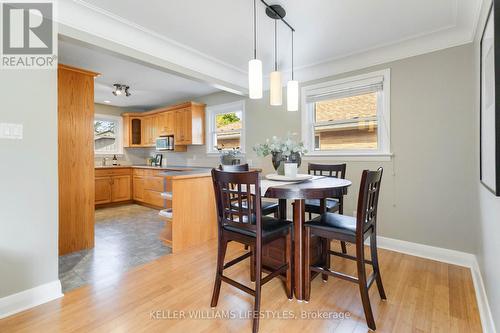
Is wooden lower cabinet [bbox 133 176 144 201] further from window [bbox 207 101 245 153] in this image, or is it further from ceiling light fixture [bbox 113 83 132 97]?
ceiling light fixture [bbox 113 83 132 97]

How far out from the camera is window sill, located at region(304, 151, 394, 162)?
2.78 metres

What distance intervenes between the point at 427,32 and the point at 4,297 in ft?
13.6

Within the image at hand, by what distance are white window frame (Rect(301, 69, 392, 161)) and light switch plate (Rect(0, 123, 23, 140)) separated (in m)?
2.94

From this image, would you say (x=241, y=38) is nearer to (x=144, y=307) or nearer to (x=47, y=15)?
(x=47, y=15)

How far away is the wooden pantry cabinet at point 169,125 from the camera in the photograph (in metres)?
4.74

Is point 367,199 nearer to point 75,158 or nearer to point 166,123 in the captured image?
point 75,158

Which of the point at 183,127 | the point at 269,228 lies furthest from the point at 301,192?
the point at 183,127

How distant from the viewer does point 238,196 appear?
158 centimetres

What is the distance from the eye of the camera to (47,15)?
5.97 feet

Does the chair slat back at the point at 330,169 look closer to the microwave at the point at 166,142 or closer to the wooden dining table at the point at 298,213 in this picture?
the wooden dining table at the point at 298,213

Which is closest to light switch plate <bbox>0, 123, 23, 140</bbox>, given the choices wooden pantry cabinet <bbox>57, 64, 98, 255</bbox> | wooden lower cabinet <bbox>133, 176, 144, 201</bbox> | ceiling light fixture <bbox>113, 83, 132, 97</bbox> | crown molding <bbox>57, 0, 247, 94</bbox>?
crown molding <bbox>57, 0, 247, 94</bbox>

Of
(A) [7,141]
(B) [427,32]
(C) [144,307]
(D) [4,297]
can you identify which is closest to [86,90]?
(A) [7,141]

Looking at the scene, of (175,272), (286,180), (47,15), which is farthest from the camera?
(175,272)

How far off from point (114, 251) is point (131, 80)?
263 centimetres
